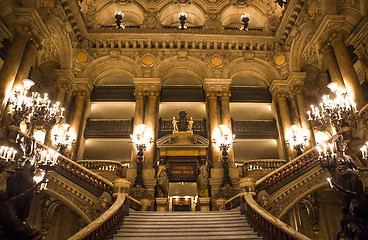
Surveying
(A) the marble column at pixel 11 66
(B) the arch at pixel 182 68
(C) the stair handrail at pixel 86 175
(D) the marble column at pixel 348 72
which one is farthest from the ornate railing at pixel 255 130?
(A) the marble column at pixel 11 66

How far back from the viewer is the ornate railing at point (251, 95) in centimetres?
1769

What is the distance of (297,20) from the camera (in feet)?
49.8

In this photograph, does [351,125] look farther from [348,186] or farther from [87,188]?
[87,188]

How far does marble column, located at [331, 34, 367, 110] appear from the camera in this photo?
32.7ft

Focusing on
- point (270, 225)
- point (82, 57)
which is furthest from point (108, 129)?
point (270, 225)

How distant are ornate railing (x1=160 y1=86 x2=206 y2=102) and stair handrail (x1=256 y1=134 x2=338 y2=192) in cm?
844

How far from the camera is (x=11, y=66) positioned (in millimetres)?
10320

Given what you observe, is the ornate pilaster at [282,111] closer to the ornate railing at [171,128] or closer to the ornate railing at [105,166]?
the ornate railing at [171,128]

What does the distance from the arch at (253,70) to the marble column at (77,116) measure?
943cm

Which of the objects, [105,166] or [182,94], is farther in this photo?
[182,94]

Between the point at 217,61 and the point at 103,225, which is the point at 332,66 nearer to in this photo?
the point at 217,61

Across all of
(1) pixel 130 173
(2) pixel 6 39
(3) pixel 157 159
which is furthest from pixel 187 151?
(2) pixel 6 39

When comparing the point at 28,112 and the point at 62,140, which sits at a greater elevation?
the point at 62,140

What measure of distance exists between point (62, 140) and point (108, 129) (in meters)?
3.50
